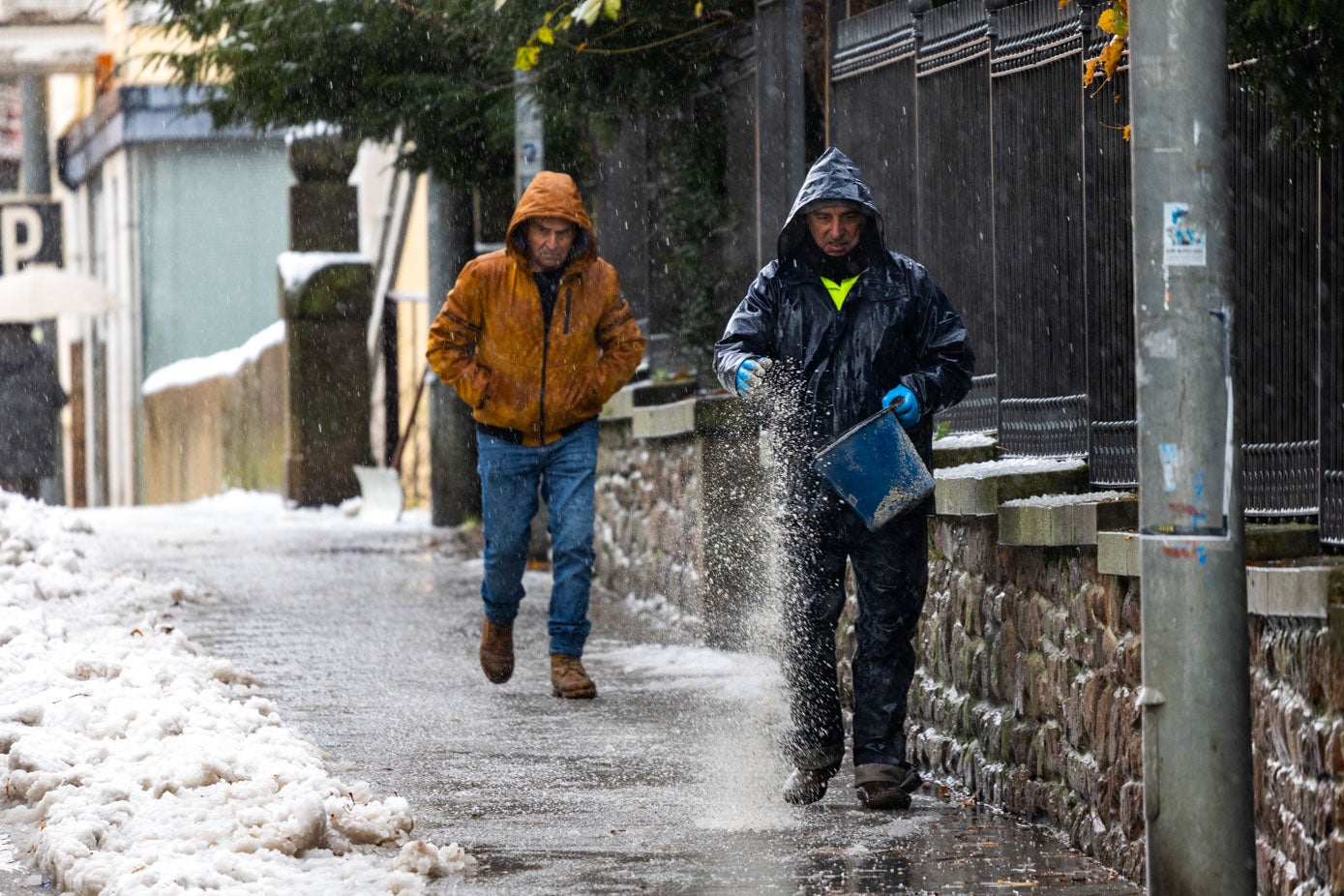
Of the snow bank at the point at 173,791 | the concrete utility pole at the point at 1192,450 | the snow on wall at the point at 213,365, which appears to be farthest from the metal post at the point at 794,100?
the snow on wall at the point at 213,365

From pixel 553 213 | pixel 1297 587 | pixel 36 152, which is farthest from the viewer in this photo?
pixel 36 152

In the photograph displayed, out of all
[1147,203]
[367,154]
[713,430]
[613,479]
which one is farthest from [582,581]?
[367,154]

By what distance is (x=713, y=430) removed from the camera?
9.49m

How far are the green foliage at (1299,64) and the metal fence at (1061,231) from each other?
0.33 feet

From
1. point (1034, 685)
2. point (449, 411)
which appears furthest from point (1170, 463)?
point (449, 411)

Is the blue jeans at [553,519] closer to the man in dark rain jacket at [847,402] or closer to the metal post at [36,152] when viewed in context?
the man in dark rain jacket at [847,402]

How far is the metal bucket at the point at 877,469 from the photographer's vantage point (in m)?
5.90

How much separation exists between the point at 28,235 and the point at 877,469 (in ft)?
99.5

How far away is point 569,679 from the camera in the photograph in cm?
804

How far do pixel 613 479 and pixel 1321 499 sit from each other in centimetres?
723

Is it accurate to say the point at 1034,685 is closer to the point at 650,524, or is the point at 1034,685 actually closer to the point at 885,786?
the point at 885,786

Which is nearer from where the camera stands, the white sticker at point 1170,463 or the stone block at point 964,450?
the white sticker at point 1170,463

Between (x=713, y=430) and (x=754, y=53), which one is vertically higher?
(x=754, y=53)

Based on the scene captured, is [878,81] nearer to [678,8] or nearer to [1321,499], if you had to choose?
[678,8]
